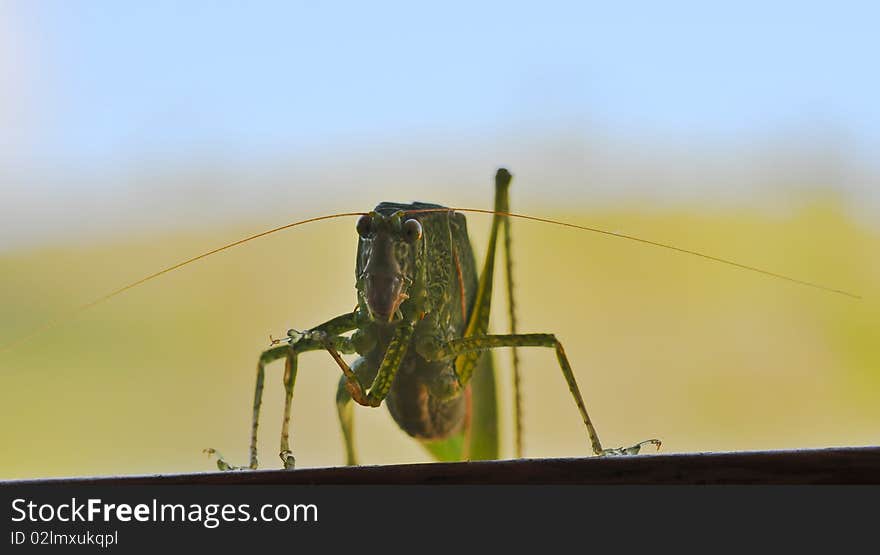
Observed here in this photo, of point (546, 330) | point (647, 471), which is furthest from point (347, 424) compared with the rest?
point (546, 330)

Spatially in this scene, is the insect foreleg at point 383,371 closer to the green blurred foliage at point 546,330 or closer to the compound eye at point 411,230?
the compound eye at point 411,230

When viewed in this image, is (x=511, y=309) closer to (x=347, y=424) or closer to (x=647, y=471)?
(x=347, y=424)

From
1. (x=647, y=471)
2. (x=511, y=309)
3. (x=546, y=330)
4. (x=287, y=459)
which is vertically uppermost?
(x=546, y=330)

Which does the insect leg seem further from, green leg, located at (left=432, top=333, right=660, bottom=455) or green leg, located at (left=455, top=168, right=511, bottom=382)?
green leg, located at (left=432, top=333, right=660, bottom=455)

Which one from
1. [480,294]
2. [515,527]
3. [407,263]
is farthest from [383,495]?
[480,294]

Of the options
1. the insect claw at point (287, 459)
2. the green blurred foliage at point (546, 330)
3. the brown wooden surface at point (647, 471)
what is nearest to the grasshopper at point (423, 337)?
the insect claw at point (287, 459)

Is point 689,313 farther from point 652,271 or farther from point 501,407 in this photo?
point 501,407
